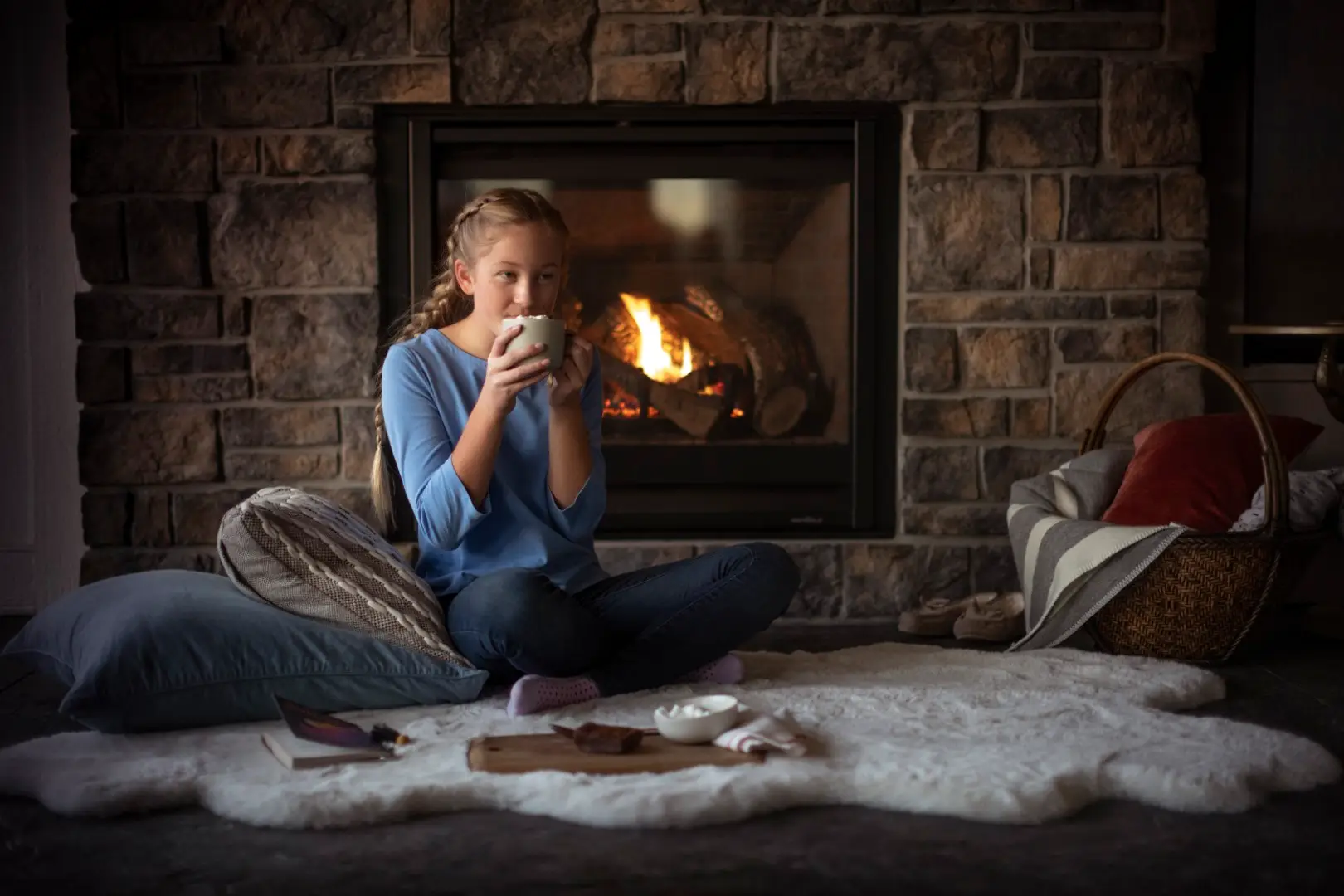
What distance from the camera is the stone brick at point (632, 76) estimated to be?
10.4 feet

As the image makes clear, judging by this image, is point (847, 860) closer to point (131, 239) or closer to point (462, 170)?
point (462, 170)

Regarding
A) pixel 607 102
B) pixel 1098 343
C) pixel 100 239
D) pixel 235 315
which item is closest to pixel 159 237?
pixel 100 239

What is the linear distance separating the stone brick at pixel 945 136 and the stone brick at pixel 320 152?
126 centimetres

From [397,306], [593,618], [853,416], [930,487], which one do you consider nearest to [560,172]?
[397,306]

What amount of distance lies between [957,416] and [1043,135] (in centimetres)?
68

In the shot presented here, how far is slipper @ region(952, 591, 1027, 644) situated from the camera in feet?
9.70

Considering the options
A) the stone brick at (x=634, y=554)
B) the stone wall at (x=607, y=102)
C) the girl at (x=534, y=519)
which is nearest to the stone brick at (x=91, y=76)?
the stone wall at (x=607, y=102)

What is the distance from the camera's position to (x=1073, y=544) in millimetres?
2684

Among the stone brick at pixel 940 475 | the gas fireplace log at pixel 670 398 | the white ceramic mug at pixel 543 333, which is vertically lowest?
the stone brick at pixel 940 475

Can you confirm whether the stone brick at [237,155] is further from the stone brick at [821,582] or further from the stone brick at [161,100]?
the stone brick at [821,582]

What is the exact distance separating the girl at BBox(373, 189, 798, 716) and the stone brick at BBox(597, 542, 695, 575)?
0.81 metres

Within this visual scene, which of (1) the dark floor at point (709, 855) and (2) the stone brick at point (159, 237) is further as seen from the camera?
(2) the stone brick at point (159, 237)

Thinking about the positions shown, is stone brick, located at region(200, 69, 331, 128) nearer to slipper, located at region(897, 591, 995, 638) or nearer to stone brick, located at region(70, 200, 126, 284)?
stone brick, located at region(70, 200, 126, 284)

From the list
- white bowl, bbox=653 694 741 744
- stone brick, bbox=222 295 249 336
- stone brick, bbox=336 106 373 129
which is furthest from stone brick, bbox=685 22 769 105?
white bowl, bbox=653 694 741 744
